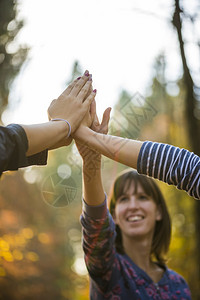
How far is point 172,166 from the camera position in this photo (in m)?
1.07

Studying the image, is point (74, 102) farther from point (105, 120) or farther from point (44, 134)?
point (44, 134)

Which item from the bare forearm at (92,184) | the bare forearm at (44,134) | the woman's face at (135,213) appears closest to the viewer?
the bare forearm at (44,134)

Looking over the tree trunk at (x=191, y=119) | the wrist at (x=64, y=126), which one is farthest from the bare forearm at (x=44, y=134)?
the tree trunk at (x=191, y=119)

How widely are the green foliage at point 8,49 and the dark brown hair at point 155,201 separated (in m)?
2.07

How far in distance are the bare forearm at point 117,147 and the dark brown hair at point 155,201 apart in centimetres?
54

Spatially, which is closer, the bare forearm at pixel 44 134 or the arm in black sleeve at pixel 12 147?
the arm in black sleeve at pixel 12 147

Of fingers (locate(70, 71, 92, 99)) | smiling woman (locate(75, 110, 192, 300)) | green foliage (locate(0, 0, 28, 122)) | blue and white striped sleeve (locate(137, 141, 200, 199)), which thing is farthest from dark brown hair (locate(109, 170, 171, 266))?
green foliage (locate(0, 0, 28, 122))

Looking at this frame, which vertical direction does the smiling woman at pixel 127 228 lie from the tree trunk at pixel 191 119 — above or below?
below

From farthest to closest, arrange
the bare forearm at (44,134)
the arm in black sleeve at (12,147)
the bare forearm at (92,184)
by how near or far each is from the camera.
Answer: the bare forearm at (92,184) < the bare forearm at (44,134) < the arm in black sleeve at (12,147)

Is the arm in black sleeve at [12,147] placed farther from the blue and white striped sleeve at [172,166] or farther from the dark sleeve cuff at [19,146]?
the blue and white striped sleeve at [172,166]

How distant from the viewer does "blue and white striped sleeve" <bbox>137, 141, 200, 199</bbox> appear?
1.06 m

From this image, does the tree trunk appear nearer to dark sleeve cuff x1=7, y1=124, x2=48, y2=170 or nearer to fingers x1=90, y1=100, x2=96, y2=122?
fingers x1=90, y1=100, x2=96, y2=122

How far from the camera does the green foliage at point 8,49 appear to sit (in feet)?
10.1

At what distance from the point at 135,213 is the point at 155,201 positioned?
0.63 feet
